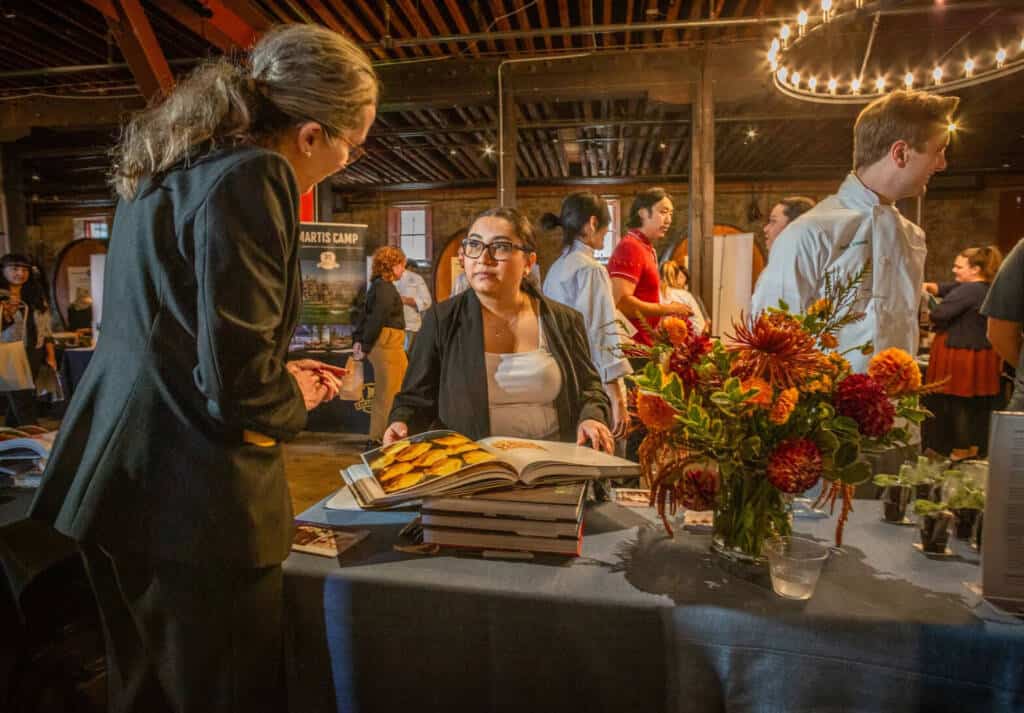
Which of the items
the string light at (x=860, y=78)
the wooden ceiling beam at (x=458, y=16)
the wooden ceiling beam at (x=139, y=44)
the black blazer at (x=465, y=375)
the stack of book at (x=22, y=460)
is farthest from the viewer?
the wooden ceiling beam at (x=458, y=16)

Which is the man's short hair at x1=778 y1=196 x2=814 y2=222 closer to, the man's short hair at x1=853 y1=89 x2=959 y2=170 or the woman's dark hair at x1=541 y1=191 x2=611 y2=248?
the woman's dark hair at x1=541 y1=191 x2=611 y2=248

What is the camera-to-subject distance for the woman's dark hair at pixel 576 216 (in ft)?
9.80

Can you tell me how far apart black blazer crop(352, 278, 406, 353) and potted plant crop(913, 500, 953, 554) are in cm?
486

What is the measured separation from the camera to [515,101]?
5.80m

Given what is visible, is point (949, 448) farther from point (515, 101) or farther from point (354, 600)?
point (354, 600)

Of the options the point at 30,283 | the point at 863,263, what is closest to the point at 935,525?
the point at 863,263

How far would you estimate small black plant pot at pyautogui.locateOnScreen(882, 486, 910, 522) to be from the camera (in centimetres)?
126

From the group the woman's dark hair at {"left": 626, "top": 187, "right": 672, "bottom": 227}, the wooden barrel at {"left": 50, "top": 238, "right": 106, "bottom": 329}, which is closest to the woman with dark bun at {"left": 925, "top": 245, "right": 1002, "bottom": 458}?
the woman's dark hair at {"left": 626, "top": 187, "right": 672, "bottom": 227}

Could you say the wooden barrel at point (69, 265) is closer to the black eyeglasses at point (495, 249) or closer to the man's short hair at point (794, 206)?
the man's short hair at point (794, 206)

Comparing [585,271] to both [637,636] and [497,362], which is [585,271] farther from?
[637,636]

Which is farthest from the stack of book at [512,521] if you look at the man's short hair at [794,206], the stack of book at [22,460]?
the man's short hair at [794,206]

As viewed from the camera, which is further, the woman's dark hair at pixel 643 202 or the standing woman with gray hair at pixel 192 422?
the woman's dark hair at pixel 643 202

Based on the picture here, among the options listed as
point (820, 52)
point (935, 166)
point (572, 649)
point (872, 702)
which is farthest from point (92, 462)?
point (820, 52)

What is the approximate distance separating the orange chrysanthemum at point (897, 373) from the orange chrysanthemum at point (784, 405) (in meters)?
0.20
